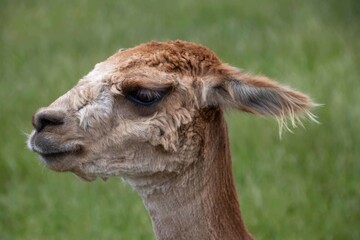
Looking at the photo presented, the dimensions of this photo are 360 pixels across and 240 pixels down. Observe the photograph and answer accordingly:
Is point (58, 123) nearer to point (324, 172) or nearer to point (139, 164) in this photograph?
point (139, 164)

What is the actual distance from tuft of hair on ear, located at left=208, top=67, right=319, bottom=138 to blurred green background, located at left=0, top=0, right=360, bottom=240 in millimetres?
253

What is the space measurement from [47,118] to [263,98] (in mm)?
1006

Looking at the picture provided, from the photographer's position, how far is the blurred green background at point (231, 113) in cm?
823

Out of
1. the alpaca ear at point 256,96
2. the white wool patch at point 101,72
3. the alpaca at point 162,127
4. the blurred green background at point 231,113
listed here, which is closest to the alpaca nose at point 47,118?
the alpaca at point 162,127

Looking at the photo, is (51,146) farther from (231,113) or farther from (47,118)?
(231,113)

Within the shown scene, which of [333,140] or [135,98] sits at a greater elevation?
[333,140]

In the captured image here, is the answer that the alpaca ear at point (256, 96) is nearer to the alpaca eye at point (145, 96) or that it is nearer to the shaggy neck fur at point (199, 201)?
the shaggy neck fur at point (199, 201)

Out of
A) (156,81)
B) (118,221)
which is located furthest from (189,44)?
(118,221)

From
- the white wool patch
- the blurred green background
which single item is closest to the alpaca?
the white wool patch

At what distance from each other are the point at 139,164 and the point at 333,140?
462 centimetres

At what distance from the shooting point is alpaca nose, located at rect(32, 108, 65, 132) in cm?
463

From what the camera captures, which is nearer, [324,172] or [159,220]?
[159,220]

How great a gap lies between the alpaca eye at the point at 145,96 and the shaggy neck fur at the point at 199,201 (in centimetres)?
25

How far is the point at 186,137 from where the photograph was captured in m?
4.75
